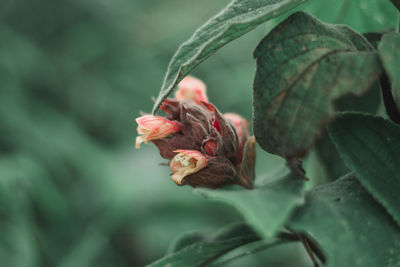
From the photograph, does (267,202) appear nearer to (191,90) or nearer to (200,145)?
(200,145)

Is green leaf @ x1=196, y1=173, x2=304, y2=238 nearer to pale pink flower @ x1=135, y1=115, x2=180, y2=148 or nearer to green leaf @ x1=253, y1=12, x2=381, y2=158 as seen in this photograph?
green leaf @ x1=253, y1=12, x2=381, y2=158

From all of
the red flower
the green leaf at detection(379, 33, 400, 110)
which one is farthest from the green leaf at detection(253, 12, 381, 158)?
the red flower

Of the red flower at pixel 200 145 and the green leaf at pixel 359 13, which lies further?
the green leaf at pixel 359 13

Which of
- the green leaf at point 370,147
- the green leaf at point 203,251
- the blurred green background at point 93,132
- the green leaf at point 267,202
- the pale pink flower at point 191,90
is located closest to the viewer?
the green leaf at point 267,202

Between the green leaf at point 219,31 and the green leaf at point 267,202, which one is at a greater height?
the green leaf at point 219,31

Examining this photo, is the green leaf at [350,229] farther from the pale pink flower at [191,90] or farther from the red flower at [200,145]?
the pale pink flower at [191,90]

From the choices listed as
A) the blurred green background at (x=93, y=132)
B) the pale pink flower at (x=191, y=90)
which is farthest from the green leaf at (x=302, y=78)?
the blurred green background at (x=93, y=132)
